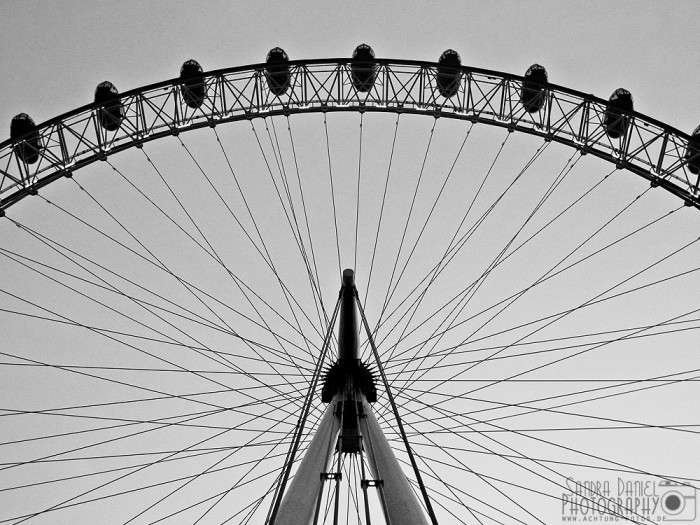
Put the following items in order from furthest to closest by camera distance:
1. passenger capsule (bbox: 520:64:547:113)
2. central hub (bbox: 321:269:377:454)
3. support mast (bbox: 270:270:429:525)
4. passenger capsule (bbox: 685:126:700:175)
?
passenger capsule (bbox: 520:64:547:113)
passenger capsule (bbox: 685:126:700:175)
central hub (bbox: 321:269:377:454)
support mast (bbox: 270:270:429:525)

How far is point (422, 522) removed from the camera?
14523 mm

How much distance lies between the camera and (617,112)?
2462 cm

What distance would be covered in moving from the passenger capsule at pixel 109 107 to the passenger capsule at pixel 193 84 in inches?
79.3

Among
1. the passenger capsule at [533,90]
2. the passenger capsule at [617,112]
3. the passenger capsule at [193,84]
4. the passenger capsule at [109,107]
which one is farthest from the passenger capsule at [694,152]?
the passenger capsule at [109,107]

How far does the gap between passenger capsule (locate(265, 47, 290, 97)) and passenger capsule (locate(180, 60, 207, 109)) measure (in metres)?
2.04

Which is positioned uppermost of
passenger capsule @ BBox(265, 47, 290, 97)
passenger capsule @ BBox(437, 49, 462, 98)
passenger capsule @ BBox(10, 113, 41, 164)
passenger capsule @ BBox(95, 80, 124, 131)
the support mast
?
passenger capsule @ BBox(437, 49, 462, 98)

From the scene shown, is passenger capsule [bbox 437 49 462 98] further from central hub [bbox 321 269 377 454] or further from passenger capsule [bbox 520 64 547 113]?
central hub [bbox 321 269 377 454]

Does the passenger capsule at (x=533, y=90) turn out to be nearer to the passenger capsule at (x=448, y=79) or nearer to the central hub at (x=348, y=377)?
the passenger capsule at (x=448, y=79)

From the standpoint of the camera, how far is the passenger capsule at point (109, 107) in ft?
80.2

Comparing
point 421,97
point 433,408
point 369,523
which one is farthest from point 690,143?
point 369,523

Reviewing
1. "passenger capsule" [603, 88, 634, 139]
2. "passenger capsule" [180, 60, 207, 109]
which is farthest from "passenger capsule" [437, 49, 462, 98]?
"passenger capsule" [180, 60, 207, 109]

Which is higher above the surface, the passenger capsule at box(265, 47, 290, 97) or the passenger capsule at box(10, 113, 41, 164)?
the passenger capsule at box(265, 47, 290, 97)

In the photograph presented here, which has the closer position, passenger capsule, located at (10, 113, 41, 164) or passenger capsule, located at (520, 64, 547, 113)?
passenger capsule, located at (10, 113, 41, 164)

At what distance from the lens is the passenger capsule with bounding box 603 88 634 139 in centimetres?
2458
